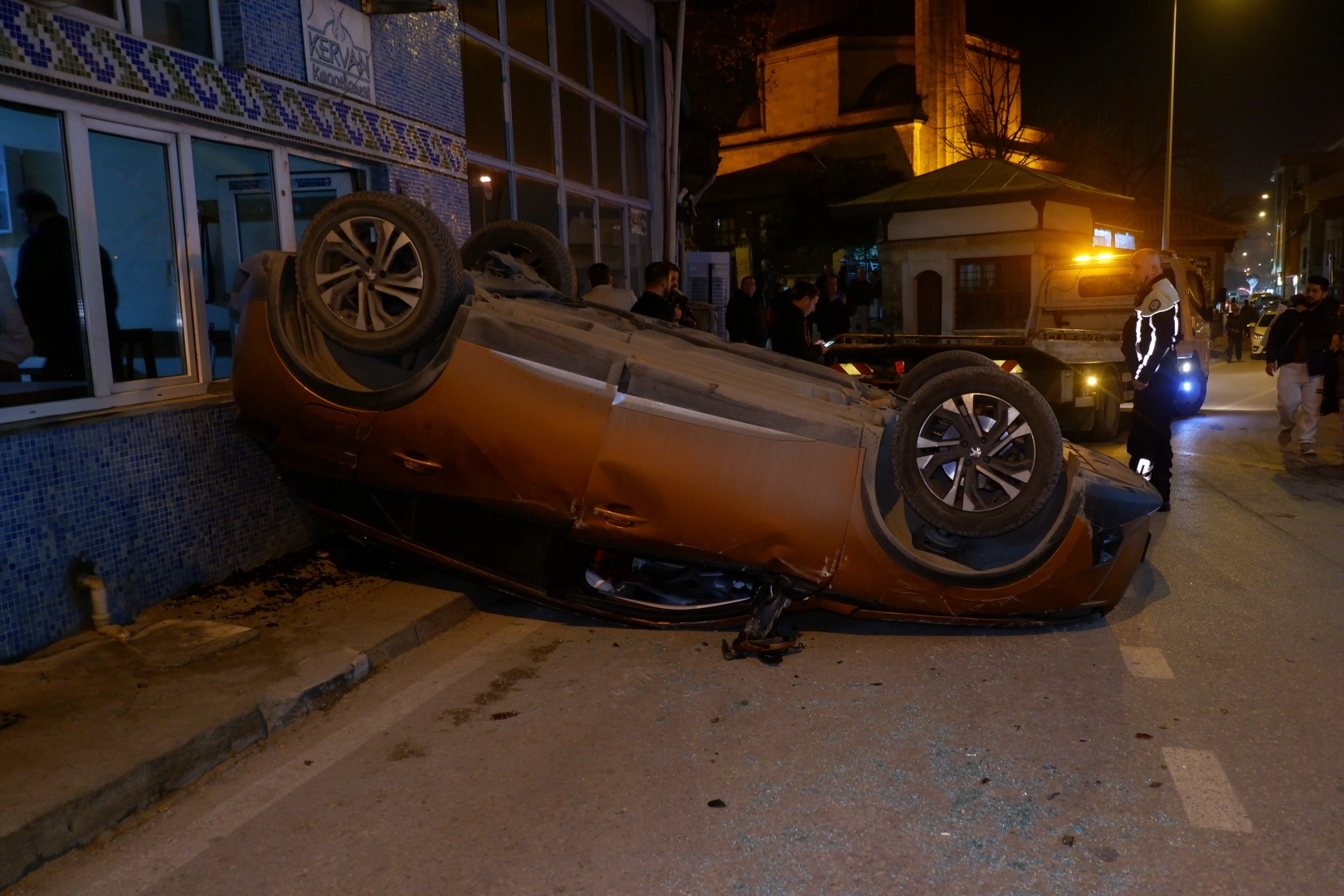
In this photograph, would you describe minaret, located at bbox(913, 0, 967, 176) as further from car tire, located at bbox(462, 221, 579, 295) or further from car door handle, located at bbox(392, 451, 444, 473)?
car door handle, located at bbox(392, 451, 444, 473)

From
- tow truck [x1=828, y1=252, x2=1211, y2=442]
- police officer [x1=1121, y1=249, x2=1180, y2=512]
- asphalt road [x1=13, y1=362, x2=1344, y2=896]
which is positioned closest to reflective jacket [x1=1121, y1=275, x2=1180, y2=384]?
police officer [x1=1121, y1=249, x2=1180, y2=512]

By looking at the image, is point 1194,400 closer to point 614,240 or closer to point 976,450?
point 614,240

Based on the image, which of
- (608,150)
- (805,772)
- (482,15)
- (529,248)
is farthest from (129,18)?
(608,150)

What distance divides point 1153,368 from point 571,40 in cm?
843

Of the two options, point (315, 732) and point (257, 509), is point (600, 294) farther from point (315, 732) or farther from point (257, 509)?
point (315, 732)

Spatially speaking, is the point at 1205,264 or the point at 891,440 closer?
the point at 891,440

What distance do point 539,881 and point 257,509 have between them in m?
3.81

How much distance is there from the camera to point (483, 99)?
1072cm

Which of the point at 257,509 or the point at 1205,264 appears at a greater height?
the point at 1205,264

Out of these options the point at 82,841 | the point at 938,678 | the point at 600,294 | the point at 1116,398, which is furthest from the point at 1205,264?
the point at 82,841

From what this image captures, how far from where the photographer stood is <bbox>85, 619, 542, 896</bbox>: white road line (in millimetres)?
3055

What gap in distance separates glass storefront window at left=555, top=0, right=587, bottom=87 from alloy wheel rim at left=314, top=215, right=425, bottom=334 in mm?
8151

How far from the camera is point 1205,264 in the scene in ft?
138

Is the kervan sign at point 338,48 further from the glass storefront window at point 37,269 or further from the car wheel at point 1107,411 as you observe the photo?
the car wheel at point 1107,411
